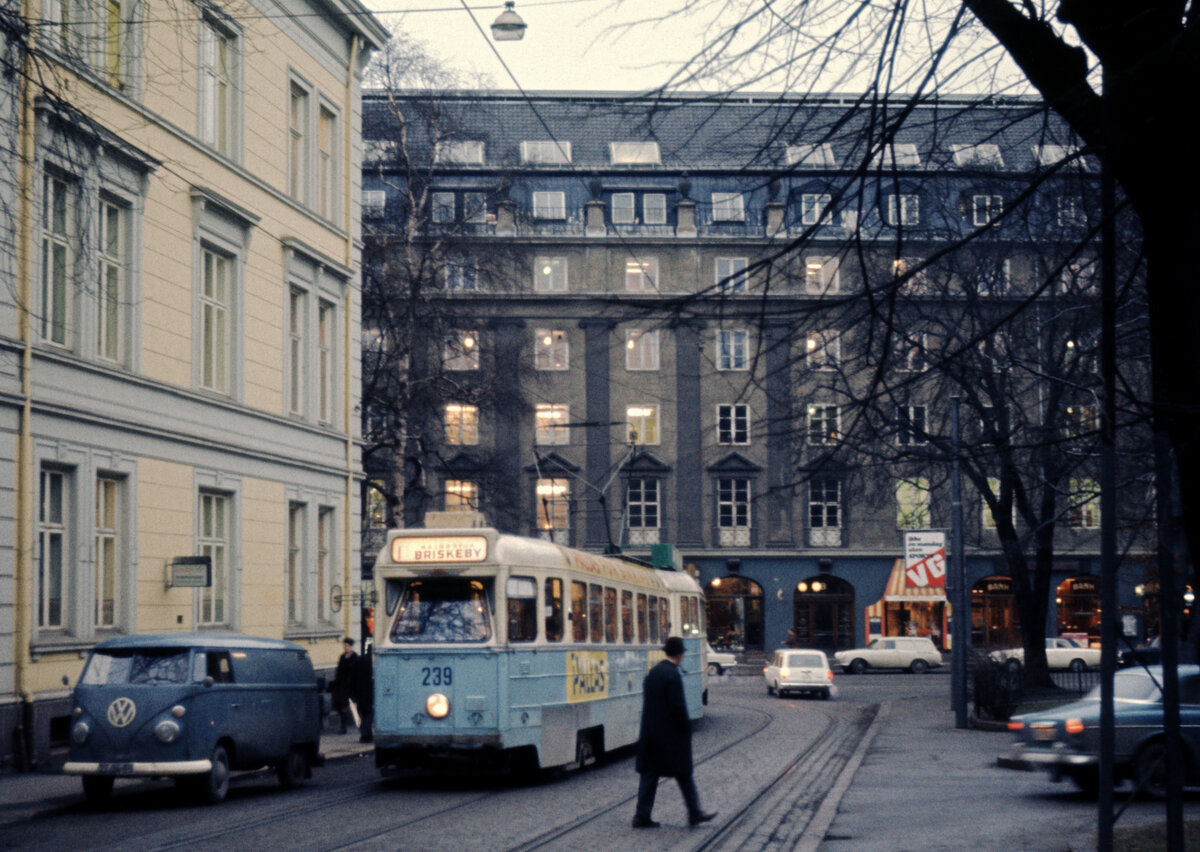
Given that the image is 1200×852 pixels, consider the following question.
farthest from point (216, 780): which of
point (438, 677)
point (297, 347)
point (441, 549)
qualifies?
point (297, 347)

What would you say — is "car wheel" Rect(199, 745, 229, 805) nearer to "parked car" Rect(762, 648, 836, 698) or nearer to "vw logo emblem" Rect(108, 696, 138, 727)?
"vw logo emblem" Rect(108, 696, 138, 727)

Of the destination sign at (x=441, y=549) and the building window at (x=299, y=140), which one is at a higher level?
the building window at (x=299, y=140)

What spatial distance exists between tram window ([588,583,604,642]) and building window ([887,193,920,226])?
11244 millimetres

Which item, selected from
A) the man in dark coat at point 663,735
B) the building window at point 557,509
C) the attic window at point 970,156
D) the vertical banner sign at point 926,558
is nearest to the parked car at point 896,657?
the building window at point 557,509

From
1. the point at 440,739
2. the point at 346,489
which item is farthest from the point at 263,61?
the point at 440,739

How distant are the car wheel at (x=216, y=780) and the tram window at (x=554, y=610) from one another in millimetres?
4172

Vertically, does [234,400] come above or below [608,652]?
above

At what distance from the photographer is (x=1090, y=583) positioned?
225 ft

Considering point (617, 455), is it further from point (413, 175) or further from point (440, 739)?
point (440, 739)

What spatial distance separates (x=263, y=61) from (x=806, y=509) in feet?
143

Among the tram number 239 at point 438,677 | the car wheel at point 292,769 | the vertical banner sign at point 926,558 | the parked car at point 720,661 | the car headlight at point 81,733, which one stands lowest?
the parked car at point 720,661

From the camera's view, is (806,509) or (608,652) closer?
(608,652)

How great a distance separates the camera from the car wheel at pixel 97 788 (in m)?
16.5

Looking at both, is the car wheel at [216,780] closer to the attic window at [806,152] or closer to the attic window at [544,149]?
the attic window at [806,152]
